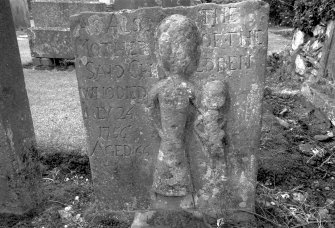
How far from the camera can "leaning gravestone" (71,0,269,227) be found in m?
2.20

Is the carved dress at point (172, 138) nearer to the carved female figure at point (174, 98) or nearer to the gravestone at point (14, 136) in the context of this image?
the carved female figure at point (174, 98)

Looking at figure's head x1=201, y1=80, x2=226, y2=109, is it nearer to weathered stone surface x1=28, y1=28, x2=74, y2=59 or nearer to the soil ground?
the soil ground

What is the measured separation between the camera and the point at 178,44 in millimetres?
2201

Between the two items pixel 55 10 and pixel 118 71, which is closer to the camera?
pixel 118 71

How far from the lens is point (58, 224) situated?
2652mm

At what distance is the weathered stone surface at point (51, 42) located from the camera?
661 centimetres

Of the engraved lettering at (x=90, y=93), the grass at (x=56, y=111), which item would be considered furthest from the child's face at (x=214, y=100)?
the grass at (x=56, y=111)

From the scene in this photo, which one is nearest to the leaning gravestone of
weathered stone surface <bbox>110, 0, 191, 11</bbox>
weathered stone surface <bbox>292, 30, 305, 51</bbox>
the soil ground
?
the soil ground

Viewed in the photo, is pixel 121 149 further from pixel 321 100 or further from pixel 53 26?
pixel 53 26

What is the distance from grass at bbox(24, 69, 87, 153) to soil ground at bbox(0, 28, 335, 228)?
0.02m

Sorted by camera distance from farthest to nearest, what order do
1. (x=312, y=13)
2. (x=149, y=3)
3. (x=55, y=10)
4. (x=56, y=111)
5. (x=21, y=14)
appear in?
(x=21, y=14), (x=55, y=10), (x=312, y=13), (x=149, y=3), (x=56, y=111)

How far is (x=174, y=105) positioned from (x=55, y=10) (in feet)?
17.2

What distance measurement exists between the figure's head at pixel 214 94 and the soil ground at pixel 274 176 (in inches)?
34.7

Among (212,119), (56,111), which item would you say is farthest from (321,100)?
(56,111)
